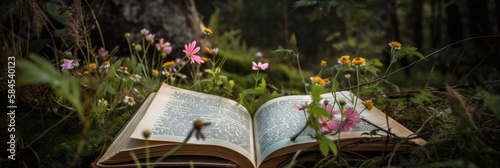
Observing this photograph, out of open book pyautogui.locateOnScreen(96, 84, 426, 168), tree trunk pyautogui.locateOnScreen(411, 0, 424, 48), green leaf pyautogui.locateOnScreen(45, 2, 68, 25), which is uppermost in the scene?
tree trunk pyautogui.locateOnScreen(411, 0, 424, 48)

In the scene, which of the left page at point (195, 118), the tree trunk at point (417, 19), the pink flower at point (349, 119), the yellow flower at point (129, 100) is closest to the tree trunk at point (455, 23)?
the tree trunk at point (417, 19)

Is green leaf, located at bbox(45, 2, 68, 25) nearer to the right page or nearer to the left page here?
the left page

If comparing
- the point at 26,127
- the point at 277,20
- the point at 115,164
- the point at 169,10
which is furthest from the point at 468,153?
the point at 277,20

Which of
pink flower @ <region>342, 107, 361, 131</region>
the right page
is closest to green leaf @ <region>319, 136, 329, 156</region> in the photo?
the right page

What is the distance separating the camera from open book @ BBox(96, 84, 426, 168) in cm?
100

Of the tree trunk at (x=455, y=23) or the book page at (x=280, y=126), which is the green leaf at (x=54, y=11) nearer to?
the book page at (x=280, y=126)

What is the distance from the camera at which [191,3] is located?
2672 millimetres

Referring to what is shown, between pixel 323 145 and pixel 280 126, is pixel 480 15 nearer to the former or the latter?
pixel 280 126

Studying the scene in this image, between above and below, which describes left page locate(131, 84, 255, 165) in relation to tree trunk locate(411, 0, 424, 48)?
below

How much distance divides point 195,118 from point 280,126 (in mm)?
279

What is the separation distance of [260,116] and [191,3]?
4.89ft

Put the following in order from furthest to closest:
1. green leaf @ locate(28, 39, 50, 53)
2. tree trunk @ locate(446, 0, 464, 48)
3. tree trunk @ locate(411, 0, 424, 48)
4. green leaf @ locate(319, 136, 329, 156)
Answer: tree trunk @ locate(411, 0, 424, 48)
tree trunk @ locate(446, 0, 464, 48)
green leaf @ locate(28, 39, 50, 53)
green leaf @ locate(319, 136, 329, 156)

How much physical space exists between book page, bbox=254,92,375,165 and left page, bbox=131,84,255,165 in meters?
0.03

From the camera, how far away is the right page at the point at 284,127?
1.07 metres
